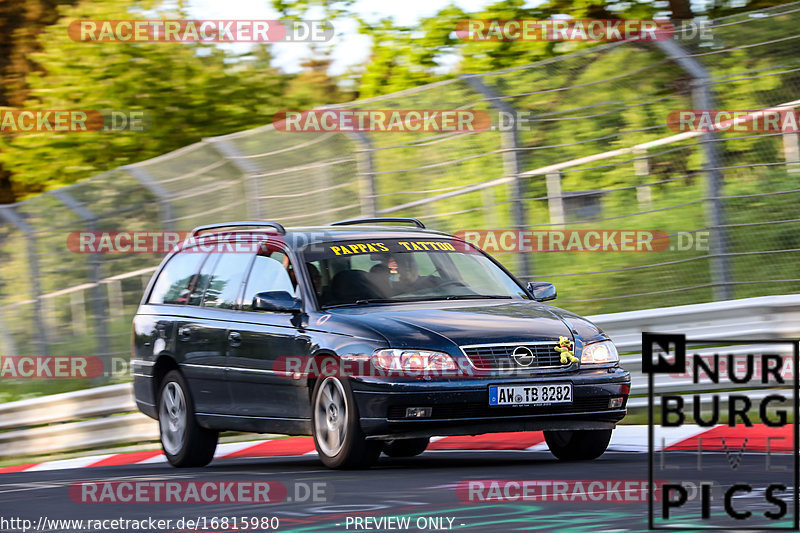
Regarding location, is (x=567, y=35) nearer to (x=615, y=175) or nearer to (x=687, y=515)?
(x=615, y=175)

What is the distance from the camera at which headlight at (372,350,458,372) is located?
29.0 ft

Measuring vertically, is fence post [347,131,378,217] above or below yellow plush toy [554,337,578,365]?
above

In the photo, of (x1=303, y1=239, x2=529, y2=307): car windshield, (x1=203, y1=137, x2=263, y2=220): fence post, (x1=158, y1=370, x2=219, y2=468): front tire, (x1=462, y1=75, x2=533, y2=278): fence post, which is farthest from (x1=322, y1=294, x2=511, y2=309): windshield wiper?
(x1=203, y1=137, x2=263, y2=220): fence post

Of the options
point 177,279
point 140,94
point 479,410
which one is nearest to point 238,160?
point 177,279

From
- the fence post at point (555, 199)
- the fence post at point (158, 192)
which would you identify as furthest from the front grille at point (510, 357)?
the fence post at point (158, 192)

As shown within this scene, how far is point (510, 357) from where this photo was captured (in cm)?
895

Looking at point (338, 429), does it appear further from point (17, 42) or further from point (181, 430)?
point (17, 42)

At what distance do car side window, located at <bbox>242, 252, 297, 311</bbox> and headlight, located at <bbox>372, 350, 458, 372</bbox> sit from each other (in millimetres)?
1399

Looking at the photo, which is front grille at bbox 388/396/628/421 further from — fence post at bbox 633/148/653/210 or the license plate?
fence post at bbox 633/148/653/210

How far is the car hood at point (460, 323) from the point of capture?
8930mm

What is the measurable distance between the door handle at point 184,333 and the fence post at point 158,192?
4634mm

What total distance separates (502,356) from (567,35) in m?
11.4

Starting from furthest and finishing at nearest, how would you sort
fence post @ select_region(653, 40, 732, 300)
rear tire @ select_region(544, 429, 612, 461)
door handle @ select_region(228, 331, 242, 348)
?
fence post @ select_region(653, 40, 732, 300), door handle @ select_region(228, 331, 242, 348), rear tire @ select_region(544, 429, 612, 461)

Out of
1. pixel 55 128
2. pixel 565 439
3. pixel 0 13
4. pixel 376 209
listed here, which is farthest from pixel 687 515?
pixel 0 13
